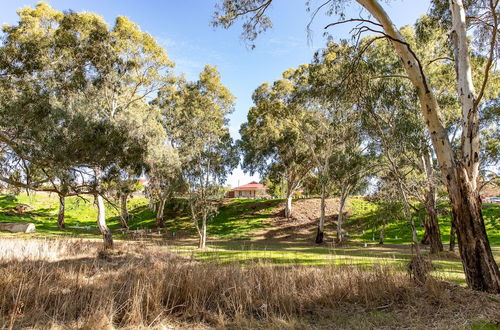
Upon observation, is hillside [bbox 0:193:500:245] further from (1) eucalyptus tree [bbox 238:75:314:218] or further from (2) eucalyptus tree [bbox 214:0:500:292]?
(2) eucalyptus tree [bbox 214:0:500:292]

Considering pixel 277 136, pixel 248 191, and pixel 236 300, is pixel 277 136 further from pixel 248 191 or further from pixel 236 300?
pixel 248 191

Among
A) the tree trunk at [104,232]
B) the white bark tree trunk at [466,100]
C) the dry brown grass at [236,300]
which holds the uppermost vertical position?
the white bark tree trunk at [466,100]

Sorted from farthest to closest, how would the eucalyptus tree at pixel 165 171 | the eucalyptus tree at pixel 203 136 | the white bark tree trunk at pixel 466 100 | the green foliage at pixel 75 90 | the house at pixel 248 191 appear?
the house at pixel 248 191, the eucalyptus tree at pixel 203 136, the eucalyptus tree at pixel 165 171, the green foliage at pixel 75 90, the white bark tree trunk at pixel 466 100

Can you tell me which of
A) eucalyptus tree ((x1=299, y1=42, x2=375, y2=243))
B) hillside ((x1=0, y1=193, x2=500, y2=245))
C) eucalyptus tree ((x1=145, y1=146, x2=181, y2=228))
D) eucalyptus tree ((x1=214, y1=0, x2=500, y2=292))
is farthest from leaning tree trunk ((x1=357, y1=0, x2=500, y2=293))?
hillside ((x1=0, y1=193, x2=500, y2=245))

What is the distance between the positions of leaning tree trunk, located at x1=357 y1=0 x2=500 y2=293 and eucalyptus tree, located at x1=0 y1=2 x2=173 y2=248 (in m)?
8.38

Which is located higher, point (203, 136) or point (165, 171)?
point (203, 136)

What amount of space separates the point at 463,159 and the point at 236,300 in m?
4.74

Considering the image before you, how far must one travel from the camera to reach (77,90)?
1385cm

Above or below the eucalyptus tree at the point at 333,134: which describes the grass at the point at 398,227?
below

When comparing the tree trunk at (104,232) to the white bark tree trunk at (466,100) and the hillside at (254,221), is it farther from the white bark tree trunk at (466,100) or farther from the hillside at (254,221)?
the white bark tree trunk at (466,100)

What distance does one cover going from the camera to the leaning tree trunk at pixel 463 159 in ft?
17.7

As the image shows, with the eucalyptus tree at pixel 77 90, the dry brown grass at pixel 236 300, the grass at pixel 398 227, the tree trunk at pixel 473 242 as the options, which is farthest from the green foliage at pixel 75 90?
the grass at pixel 398 227

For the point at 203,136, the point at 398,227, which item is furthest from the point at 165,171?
the point at 398,227

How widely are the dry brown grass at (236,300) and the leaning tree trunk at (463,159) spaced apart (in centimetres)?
56
